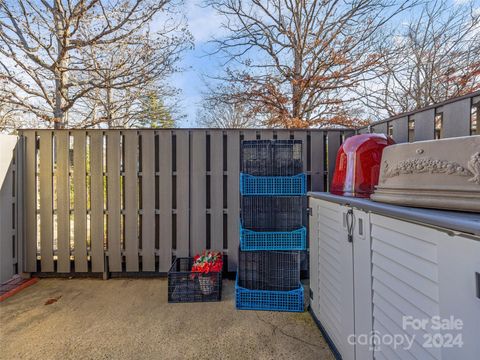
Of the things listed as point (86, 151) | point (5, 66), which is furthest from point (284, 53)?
point (5, 66)

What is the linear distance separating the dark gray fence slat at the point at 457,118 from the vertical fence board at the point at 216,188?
2.02 meters

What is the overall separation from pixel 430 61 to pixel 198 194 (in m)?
6.47

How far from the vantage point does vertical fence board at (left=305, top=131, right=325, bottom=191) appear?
2715mm

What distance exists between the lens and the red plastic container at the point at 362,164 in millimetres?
1518

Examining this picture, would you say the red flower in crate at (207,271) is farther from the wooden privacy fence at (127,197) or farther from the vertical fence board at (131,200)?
the vertical fence board at (131,200)

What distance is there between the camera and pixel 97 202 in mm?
2664

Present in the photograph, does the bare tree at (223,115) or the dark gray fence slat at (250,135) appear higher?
the bare tree at (223,115)

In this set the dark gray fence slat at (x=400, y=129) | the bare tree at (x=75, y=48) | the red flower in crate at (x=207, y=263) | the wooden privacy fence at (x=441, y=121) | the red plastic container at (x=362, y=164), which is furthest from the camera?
the bare tree at (x=75, y=48)

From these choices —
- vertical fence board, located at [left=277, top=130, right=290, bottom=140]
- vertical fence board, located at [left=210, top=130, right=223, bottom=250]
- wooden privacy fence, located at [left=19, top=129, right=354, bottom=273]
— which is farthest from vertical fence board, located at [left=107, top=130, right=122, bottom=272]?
vertical fence board, located at [left=277, top=130, right=290, bottom=140]

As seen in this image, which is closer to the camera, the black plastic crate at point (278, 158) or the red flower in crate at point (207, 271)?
the black plastic crate at point (278, 158)

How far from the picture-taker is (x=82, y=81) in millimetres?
3715

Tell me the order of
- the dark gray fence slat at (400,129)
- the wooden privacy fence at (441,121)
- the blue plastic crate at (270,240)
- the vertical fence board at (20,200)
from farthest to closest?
the vertical fence board at (20,200) → the blue plastic crate at (270,240) → the dark gray fence slat at (400,129) → the wooden privacy fence at (441,121)

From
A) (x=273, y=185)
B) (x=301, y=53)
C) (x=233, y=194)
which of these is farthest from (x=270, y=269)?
(x=301, y=53)

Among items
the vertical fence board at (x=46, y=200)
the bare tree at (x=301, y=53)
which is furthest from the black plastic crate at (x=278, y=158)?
the bare tree at (x=301, y=53)
